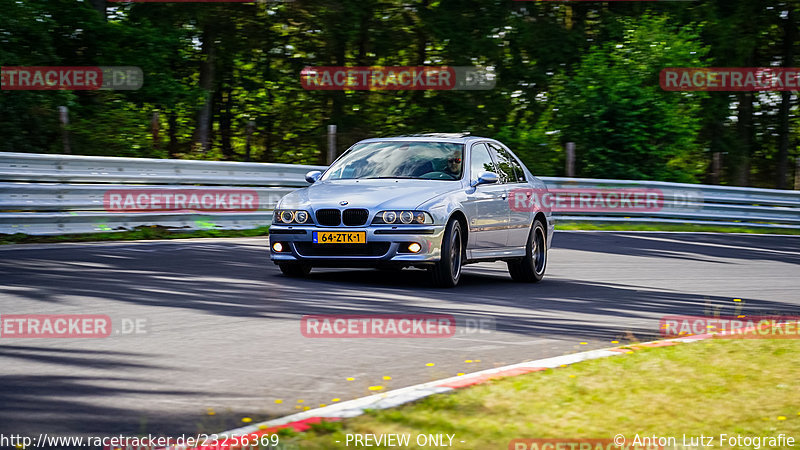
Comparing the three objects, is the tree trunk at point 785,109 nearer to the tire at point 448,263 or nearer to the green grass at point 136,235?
the green grass at point 136,235

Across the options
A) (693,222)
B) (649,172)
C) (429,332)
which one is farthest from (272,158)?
(429,332)

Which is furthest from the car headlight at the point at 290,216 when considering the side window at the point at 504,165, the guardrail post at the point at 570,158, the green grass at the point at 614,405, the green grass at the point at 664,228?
the guardrail post at the point at 570,158

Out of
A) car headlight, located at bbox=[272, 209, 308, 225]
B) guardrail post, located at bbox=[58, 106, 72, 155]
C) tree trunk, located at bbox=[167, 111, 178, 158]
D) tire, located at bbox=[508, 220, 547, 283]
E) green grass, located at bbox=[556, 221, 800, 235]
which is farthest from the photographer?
tree trunk, located at bbox=[167, 111, 178, 158]

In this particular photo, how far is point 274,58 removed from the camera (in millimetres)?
32688

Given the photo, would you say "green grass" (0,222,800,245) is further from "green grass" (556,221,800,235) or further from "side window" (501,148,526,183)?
"side window" (501,148,526,183)

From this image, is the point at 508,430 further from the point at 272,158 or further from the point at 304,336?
the point at 272,158

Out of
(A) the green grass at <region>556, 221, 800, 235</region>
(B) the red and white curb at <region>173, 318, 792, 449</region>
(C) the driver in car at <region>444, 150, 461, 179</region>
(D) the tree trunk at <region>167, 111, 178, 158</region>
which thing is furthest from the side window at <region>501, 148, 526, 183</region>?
(D) the tree trunk at <region>167, 111, 178, 158</region>

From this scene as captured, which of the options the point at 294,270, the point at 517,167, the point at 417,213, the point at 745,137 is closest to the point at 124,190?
the point at 294,270

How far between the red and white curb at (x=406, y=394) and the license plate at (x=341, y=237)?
3995mm

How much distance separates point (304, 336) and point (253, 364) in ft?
3.86

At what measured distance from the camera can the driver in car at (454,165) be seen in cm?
1226

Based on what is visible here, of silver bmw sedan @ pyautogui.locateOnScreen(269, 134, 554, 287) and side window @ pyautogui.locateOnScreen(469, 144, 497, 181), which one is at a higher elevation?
side window @ pyautogui.locateOnScreen(469, 144, 497, 181)

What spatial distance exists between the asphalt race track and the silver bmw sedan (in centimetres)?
30

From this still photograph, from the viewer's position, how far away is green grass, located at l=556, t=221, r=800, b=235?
76.1 ft
